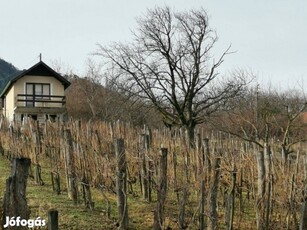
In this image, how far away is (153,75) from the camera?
81.7 feet

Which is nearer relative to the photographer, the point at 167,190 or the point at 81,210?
the point at 81,210

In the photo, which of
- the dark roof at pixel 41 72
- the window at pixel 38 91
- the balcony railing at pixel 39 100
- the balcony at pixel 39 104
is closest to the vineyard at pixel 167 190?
the balcony at pixel 39 104

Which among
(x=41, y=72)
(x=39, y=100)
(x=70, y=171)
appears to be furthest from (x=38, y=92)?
(x=70, y=171)

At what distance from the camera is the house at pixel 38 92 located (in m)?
30.6

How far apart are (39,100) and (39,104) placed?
54 cm

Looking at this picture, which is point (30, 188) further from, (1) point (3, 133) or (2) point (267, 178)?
(1) point (3, 133)

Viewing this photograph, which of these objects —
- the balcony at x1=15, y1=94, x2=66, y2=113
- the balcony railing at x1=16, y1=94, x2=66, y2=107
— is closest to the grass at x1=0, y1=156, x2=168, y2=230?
the balcony at x1=15, y1=94, x2=66, y2=113

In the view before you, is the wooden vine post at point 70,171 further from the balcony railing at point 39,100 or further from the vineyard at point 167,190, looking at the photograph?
the balcony railing at point 39,100

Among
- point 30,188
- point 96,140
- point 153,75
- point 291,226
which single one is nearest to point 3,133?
point 96,140

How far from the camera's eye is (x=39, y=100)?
1220 inches

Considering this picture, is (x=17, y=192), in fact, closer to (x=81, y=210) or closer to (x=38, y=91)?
(x=81, y=210)

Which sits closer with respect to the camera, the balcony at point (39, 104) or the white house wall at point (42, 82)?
the balcony at point (39, 104)

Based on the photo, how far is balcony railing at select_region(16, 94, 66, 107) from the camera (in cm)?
3082

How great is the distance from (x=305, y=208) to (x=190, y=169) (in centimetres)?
534
